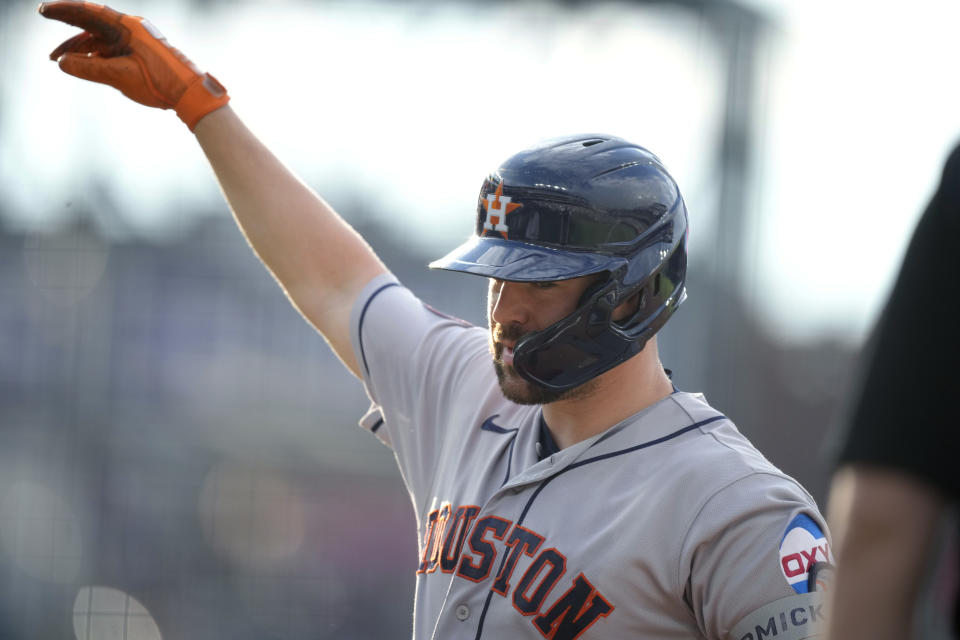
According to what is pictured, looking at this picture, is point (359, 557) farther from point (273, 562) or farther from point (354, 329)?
point (354, 329)

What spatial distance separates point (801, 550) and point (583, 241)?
737mm

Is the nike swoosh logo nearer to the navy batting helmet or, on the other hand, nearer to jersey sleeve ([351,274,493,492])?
jersey sleeve ([351,274,493,492])

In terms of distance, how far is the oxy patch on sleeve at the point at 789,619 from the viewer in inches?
74.7

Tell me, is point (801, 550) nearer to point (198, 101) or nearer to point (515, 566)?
point (515, 566)

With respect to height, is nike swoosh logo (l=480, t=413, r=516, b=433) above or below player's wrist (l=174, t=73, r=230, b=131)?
below

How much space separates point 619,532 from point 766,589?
0.93ft

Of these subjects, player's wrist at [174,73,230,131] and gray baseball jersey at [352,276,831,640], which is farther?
player's wrist at [174,73,230,131]

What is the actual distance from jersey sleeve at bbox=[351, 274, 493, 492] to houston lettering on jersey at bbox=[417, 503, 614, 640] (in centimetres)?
26

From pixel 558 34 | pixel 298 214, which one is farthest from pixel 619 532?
pixel 558 34

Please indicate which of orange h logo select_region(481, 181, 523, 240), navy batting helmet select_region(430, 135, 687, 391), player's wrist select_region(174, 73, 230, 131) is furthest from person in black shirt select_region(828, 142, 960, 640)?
player's wrist select_region(174, 73, 230, 131)

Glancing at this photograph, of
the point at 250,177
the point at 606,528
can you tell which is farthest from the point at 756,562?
the point at 250,177

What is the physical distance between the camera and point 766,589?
194 centimetres

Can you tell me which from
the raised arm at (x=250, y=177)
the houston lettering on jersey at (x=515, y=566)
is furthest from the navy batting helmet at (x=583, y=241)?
the raised arm at (x=250, y=177)

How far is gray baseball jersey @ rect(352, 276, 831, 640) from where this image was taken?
6.48ft
